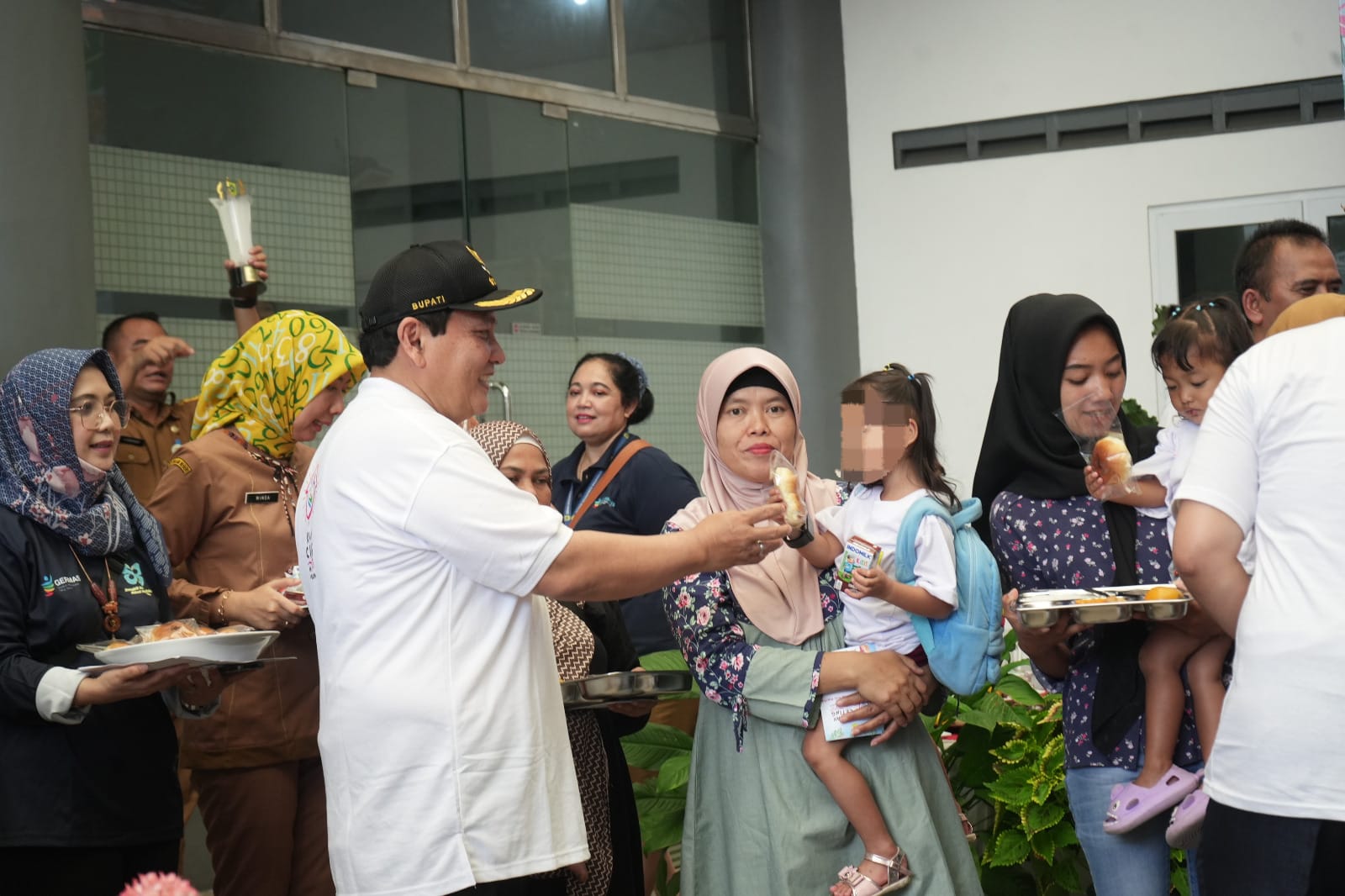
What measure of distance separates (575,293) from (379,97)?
146 centimetres

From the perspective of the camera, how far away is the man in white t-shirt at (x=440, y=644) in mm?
2080

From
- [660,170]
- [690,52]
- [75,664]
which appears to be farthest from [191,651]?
[690,52]

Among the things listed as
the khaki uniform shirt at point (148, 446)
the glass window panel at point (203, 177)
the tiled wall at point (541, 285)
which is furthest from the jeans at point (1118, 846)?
the tiled wall at point (541, 285)

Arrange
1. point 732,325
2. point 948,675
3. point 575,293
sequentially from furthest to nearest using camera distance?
point 732,325 → point 575,293 → point 948,675

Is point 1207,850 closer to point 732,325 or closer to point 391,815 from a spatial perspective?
point 391,815

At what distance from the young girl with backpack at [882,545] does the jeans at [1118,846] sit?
0.39 metres

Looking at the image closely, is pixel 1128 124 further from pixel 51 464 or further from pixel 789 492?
pixel 51 464

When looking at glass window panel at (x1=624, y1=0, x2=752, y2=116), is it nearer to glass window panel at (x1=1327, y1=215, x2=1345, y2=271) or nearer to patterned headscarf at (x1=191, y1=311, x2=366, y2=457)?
glass window panel at (x1=1327, y1=215, x2=1345, y2=271)

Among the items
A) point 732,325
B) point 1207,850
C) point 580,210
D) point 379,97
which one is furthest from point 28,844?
point 732,325

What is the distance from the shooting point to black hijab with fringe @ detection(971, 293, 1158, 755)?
103 inches

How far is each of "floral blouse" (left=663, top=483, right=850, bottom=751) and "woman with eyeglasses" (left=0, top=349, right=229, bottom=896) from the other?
3.35 ft

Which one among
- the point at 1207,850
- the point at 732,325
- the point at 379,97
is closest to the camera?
the point at 1207,850

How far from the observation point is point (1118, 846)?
2.59 metres

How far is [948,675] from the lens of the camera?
8.53ft
